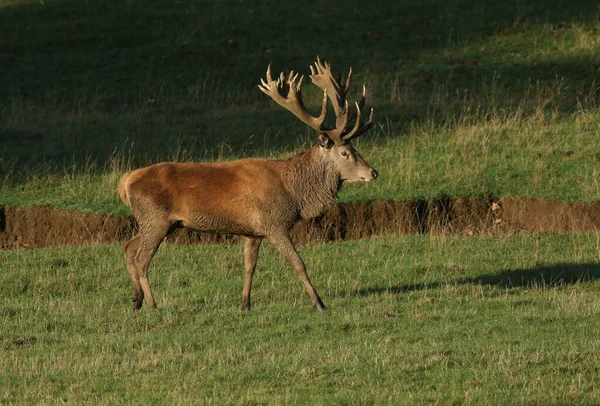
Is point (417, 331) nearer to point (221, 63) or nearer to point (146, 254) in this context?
point (146, 254)

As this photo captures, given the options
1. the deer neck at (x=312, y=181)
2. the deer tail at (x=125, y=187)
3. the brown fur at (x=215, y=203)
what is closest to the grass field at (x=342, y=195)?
the brown fur at (x=215, y=203)

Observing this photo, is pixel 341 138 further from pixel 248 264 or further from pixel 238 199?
pixel 248 264

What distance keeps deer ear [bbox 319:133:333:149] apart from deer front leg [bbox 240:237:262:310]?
1310mm

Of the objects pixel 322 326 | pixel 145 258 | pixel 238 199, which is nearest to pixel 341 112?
pixel 238 199

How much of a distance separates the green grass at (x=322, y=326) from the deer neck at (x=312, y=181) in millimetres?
1062

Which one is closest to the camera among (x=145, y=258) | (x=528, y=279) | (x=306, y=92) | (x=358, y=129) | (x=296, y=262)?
(x=296, y=262)

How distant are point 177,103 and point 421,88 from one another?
505cm

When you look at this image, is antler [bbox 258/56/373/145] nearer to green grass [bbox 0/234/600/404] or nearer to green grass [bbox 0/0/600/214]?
green grass [bbox 0/234/600/404]

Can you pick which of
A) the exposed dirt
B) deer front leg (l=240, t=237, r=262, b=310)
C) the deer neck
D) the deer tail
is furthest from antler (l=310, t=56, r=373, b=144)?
the exposed dirt

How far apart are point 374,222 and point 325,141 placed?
4.20 meters

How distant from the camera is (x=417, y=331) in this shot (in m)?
11.5

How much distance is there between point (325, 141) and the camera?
13.6 metres

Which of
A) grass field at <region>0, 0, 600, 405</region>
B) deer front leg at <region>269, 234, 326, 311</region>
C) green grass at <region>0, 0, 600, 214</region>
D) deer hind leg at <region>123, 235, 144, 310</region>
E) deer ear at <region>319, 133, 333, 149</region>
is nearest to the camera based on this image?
grass field at <region>0, 0, 600, 405</region>

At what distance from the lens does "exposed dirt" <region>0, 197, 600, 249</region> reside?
17109 millimetres
